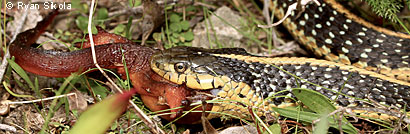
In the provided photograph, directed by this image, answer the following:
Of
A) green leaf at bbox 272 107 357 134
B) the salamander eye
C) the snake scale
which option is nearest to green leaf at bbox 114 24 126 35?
the snake scale

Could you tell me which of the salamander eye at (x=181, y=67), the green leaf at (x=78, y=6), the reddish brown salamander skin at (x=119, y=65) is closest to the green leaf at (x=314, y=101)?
the reddish brown salamander skin at (x=119, y=65)

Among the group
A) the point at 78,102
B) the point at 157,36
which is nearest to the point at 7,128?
the point at 78,102

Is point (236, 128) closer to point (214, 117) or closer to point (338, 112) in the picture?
point (214, 117)

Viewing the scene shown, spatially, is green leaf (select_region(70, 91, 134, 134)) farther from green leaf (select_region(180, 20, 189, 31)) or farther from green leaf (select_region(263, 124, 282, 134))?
green leaf (select_region(180, 20, 189, 31))

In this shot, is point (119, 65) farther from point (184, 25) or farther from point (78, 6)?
point (78, 6)

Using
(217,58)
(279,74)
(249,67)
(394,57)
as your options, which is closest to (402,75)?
(394,57)

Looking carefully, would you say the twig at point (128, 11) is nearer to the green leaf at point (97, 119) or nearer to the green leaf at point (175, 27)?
the green leaf at point (175, 27)

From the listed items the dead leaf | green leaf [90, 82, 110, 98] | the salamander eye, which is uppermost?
the salamander eye

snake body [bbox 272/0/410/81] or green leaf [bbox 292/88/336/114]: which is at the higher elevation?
snake body [bbox 272/0/410/81]

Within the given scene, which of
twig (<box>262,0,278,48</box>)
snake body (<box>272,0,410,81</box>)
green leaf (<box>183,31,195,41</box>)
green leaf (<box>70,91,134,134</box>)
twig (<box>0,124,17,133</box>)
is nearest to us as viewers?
green leaf (<box>70,91,134,134</box>)

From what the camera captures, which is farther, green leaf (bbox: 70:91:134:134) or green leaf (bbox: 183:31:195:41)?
green leaf (bbox: 183:31:195:41)
